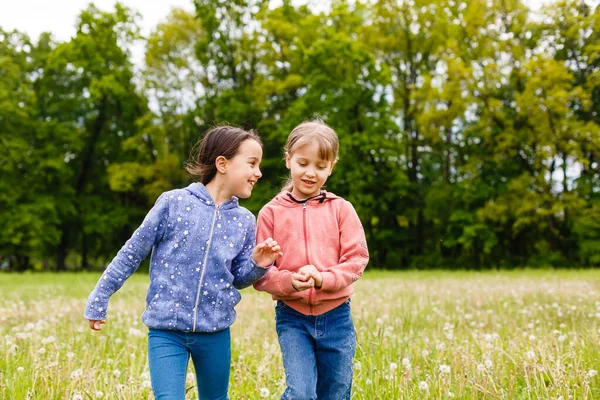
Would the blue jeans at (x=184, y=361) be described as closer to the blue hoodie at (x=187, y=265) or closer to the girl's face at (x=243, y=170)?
the blue hoodie at (x=187, y=265)

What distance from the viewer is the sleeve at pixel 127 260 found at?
10.6ft

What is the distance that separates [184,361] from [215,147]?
1.23 m

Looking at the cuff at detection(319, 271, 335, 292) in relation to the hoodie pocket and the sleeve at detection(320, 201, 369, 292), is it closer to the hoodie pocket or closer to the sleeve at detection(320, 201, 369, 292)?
the sleeve at detection(320, 201, 369, 292)

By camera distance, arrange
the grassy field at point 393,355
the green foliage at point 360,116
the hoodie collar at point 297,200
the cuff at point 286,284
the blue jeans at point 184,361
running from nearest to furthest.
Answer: the blue jeans at point 184,361, the cuff at point 286,284, the hoodie collar at point 297,200, the grassy field at point 393,355, the green foliage at point 360,116

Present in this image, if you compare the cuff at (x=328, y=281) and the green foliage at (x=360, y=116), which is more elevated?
the green foliage at (x=360, y=116)

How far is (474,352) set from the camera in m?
5.09

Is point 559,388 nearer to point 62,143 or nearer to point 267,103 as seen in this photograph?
point 267,103

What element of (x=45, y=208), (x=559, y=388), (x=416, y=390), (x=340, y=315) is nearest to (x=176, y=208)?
(x=340, y=315)

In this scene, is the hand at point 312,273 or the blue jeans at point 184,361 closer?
the blue jeans at point 184,361

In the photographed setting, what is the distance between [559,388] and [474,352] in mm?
1605

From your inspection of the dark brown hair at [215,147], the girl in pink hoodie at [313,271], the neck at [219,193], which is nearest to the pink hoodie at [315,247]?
the girl in pink hoodie at [313,271]

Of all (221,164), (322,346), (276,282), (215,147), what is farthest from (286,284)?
(215,147)

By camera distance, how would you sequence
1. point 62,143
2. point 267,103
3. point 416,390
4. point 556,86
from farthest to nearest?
point 62,143 → point 267,103 → point 556,86 → point 416,390

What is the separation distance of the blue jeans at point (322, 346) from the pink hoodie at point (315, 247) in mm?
65
